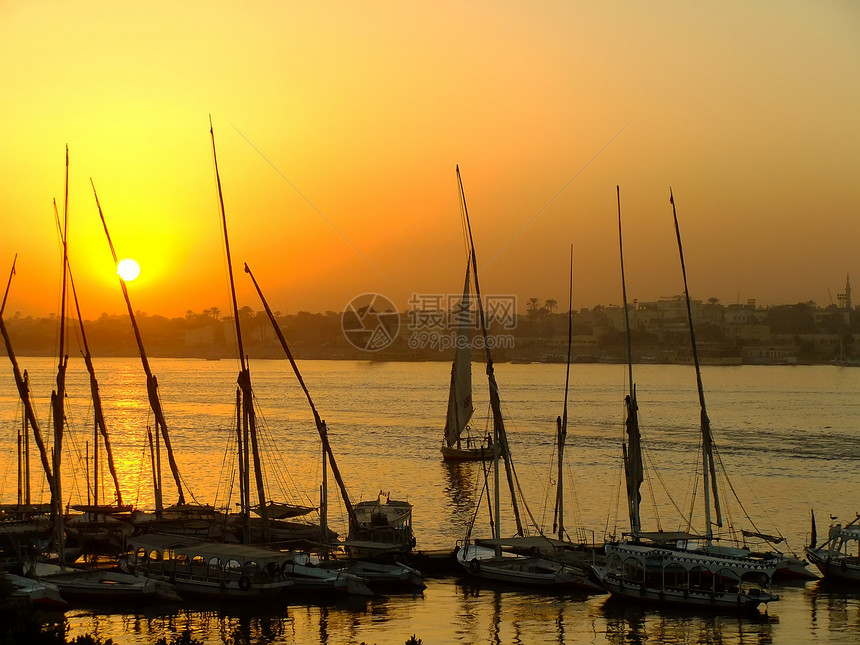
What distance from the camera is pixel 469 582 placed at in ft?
116

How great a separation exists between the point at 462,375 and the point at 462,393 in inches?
79.3

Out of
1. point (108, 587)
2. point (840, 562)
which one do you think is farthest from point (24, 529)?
point (840, 562)

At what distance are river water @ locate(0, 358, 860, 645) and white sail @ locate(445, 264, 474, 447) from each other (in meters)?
3.80

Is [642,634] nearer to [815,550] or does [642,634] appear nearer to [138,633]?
[815,550]

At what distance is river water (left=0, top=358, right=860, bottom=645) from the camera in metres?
30.9

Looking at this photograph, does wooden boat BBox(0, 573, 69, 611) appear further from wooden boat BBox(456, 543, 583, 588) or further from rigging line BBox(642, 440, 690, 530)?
rigging line BBox(642, 440, 690, 530)

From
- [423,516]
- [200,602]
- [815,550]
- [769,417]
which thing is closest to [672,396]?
[769,417]

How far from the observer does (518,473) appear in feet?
234

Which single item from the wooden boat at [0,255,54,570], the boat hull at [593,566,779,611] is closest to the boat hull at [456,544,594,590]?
the boat hull at [593,566,779,611]

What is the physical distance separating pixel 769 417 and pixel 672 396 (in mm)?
37830

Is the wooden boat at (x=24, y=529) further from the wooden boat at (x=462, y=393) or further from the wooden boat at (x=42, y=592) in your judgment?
the wooden boat at (x=462, y=393)

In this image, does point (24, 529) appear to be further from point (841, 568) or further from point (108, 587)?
point (841, 568)

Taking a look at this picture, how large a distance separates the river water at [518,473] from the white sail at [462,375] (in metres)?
3.80

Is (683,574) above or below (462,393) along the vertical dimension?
below
